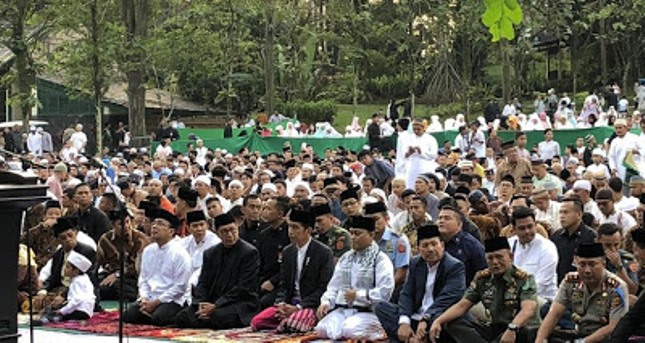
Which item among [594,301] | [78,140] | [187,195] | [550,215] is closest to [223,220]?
[187,195]

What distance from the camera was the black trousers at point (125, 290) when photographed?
12.5 meters

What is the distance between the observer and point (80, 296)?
11.6 metres

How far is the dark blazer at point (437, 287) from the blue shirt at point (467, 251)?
0.37 m

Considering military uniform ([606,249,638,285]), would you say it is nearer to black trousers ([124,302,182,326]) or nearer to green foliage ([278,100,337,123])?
black trousers ([124,302,182,326])

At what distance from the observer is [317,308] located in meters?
10.6

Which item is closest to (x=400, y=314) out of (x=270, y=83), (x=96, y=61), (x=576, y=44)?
(x=96, y=61)

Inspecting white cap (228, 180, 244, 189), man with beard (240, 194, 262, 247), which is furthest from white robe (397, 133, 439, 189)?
man with beard (240, 194, 262, 247)

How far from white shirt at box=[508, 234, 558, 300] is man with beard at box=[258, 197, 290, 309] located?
2.98 metres

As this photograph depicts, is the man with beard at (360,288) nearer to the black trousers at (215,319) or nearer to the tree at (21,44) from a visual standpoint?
the black trousers at (215,319)

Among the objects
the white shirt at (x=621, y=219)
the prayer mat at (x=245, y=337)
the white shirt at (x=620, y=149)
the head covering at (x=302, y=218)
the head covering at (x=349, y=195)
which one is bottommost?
the prayer mat at (x=245, y=337)

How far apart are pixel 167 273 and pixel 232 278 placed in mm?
762

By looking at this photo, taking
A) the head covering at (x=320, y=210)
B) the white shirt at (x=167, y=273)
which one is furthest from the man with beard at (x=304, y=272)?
the white shirt at (x=167, y=273)

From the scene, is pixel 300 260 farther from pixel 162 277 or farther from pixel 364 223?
pixel 162 277

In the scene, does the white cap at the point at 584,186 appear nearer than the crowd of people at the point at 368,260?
No
